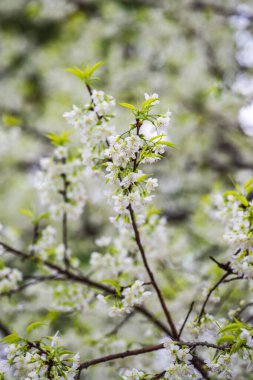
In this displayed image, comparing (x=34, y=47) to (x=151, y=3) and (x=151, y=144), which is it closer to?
(x=151, y=3)

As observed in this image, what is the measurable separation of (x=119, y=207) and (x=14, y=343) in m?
0.60

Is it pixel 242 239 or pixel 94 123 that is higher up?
pixel 94 123

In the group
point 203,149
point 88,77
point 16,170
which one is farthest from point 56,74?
point 88,77

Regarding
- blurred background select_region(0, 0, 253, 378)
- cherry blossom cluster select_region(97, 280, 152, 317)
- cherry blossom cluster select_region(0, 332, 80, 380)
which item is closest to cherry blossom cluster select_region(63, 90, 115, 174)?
cherry blossom cluster select_region(97, 280, 152, 317)

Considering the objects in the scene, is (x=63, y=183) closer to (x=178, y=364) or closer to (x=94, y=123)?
(x=94, y=123)

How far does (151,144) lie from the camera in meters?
1.38

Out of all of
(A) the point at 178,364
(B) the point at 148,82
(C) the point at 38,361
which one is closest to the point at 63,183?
(C) the point at 38,361

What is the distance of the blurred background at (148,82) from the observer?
14.8 ft

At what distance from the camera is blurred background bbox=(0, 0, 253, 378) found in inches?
177

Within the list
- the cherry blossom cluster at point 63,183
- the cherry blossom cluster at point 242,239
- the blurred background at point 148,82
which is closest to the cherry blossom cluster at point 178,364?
the cherry blossom cluster at point 242,239

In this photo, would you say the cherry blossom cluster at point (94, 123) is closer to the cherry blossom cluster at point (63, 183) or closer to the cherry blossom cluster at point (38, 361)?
the cherry blossom cluster at point (63, 183)

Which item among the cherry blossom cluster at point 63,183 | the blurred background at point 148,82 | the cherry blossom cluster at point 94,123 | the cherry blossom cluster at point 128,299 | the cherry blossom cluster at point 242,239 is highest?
the blurred background at point 148,82

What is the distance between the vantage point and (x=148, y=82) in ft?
17.2

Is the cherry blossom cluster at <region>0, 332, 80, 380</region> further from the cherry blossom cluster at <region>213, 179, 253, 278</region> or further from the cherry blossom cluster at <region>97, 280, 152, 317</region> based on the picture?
the cherry blossom cluster at <region>213, 179, 253, 278</region>
